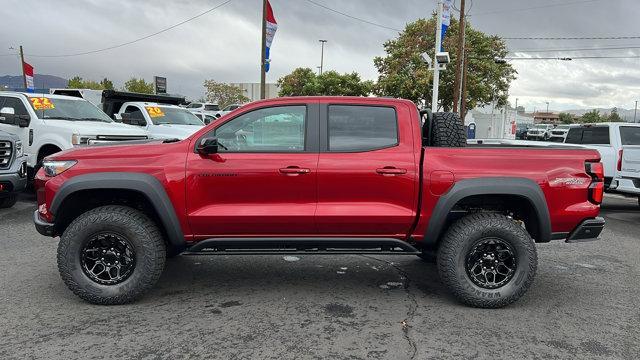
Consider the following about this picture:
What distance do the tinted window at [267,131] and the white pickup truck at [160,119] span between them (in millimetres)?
7385

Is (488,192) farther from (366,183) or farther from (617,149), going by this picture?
(617,149)

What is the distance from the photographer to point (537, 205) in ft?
13.8

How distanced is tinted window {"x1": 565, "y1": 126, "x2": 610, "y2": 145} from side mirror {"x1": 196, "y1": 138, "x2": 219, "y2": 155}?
835cm

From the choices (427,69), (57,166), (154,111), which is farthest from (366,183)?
(427,69)

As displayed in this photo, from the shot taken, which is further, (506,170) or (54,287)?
(54,287)

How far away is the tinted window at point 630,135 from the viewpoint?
9398 millimetres

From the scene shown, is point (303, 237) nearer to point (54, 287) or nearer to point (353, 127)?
A: point (353, 127)

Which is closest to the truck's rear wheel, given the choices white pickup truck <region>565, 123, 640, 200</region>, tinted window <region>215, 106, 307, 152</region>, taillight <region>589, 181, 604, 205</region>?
taillight <region>589, 181, 604, 205</region>

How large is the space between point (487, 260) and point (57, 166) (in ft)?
12.3

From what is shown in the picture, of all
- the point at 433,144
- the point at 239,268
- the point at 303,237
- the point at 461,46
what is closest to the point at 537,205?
the point at 433,144

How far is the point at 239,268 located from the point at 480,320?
2584 mm

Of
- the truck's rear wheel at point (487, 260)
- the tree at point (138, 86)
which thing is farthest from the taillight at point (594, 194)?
the tree at point (138, 86)

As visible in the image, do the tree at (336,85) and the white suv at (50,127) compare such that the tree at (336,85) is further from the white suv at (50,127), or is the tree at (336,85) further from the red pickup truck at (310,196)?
the red pickup truck at (310,196)

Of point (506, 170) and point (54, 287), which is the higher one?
point (506, 170)
